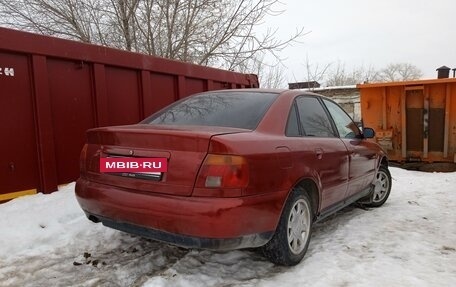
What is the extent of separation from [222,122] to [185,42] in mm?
8001

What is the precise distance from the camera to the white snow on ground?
10.1 ft

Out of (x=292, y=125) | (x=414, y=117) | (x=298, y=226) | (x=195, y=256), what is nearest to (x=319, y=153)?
(x=292, y=125)

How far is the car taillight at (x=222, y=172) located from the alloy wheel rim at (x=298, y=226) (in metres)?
0.73

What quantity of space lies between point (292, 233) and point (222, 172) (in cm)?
100

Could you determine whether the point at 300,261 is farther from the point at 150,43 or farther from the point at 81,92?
the point at 150,43

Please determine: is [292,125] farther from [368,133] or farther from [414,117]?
[414,117]

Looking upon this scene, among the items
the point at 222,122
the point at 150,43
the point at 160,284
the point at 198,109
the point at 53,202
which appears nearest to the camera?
the point at 160,284

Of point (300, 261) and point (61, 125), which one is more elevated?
point (61, 125)

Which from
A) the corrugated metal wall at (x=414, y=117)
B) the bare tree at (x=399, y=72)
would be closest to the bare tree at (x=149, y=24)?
the corrugated metal wall at (x=414, y=117)

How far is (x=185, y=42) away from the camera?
35.7ft

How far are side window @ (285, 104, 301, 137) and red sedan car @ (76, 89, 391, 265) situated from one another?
1 centimetres

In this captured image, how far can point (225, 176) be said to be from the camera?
9.00 ft

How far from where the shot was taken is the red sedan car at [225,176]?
2758mm

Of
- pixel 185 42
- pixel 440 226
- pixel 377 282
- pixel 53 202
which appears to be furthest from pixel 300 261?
pixel 185 42
